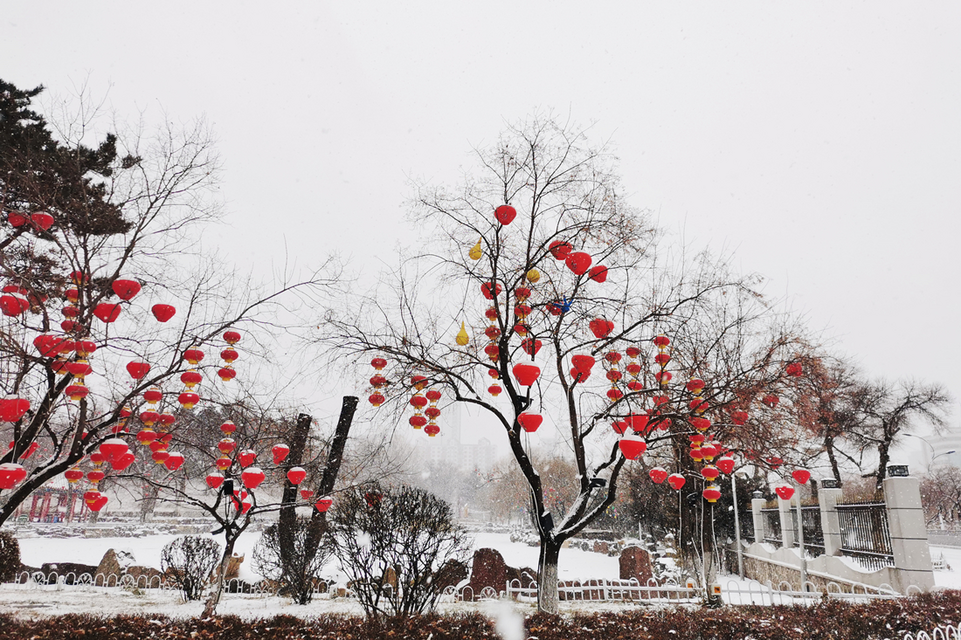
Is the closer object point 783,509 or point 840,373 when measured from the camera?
point 783,509

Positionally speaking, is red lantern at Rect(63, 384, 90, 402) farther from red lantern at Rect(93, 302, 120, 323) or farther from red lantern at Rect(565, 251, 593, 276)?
red lantern at Rect(565, 251, 593, 276)

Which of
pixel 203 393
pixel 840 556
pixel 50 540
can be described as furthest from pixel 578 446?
pixel 50 540

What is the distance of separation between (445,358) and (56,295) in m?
6.02

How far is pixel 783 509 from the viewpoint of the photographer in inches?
658

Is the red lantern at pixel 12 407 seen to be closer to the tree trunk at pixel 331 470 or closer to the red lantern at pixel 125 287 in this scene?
the red lantern at pixel 125 287

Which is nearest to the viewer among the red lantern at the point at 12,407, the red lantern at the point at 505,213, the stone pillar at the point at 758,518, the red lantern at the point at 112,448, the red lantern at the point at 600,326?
the red lantern at the point at 12,407

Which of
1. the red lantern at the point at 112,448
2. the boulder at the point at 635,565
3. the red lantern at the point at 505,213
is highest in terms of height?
the red lantern at the point at 505,213

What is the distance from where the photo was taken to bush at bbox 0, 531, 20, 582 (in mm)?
13070

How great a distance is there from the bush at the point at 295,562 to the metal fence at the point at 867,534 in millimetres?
13020

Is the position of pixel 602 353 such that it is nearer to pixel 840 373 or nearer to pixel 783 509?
pixel 783 509

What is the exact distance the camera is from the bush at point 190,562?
11.6 metres

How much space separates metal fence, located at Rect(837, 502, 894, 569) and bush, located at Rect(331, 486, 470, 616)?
11.1m

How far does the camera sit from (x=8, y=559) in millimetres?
13188

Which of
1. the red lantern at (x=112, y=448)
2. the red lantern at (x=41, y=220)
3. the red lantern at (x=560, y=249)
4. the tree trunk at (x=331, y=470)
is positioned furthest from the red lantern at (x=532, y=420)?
the tree trunk at (x=331, y=470)
